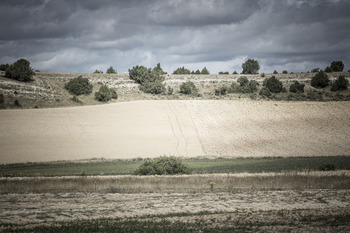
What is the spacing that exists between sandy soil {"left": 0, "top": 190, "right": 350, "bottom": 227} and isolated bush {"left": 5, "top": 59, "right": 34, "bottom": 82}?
72.6 metres

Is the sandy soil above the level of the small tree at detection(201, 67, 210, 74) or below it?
below

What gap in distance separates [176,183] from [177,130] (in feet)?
115

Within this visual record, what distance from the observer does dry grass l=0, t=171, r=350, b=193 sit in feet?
73.9

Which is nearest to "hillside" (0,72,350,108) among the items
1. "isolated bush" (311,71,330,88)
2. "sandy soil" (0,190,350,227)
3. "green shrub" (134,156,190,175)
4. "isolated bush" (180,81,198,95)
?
"isolated bush" (311,71,330,88)

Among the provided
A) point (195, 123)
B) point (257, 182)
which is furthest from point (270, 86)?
point (257, 182)

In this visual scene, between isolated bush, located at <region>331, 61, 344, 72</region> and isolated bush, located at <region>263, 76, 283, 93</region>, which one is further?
isolated bush, located at <region>331, 61, 344, 72</region>

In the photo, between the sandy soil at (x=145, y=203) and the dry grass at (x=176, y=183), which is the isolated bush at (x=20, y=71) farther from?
the sandy soil at (x=145, y=203)

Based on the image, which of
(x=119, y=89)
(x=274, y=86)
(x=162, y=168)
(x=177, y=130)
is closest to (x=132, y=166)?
(x=162, y=168)

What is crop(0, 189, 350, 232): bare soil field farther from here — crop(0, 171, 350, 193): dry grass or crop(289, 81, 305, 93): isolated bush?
crop(289, 81, 305, 93): isolated bush

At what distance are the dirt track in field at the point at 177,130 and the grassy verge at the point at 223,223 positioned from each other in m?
27.5

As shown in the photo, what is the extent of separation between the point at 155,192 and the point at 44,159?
21.9 meters

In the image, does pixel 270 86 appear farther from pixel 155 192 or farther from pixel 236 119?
pixel 155 192

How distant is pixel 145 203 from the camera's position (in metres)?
18.9

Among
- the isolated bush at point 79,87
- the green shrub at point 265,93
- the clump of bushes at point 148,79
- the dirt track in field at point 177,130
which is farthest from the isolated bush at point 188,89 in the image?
the isolated bush at point 79,87
